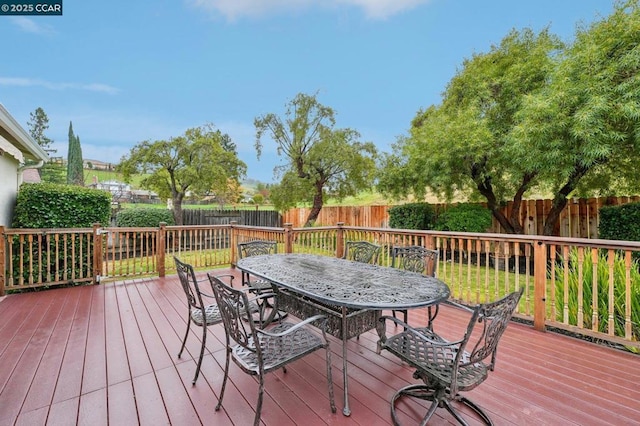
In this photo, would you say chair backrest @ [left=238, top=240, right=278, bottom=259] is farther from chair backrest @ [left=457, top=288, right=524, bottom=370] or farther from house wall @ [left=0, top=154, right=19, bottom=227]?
house wall @ [left=0, top=154, right=19, bottom=227]

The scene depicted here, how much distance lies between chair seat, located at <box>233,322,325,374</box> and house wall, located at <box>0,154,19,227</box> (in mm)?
5343

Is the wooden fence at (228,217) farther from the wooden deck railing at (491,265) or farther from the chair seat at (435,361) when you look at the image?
the chair seat at (435,361)

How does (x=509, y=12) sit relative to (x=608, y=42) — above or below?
above

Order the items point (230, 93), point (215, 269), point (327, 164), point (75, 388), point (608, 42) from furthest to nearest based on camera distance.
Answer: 1. point (230, 93)
2. point (327, 164)
3. point (215, 269)
4. point (608, 42)
5. point (75, 388)

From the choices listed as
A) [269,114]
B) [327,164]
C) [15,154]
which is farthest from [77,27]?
[327,164]

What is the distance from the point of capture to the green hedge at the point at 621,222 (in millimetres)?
4859

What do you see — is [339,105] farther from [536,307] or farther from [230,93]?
[536,307]

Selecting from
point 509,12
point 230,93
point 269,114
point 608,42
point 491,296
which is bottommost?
point 491,296

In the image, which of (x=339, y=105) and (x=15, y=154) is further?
(x=339, y=105)

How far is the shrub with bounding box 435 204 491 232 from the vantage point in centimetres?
715

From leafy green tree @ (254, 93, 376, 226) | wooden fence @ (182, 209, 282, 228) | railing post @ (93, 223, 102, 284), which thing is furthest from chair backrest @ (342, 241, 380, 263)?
wooden fence @ (182, 209, 282, 228)

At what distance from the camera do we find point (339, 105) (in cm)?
1159

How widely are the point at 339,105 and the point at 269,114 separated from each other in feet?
9.25

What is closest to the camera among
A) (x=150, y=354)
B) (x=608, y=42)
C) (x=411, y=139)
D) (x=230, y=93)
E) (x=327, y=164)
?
(x=150, y=354)
